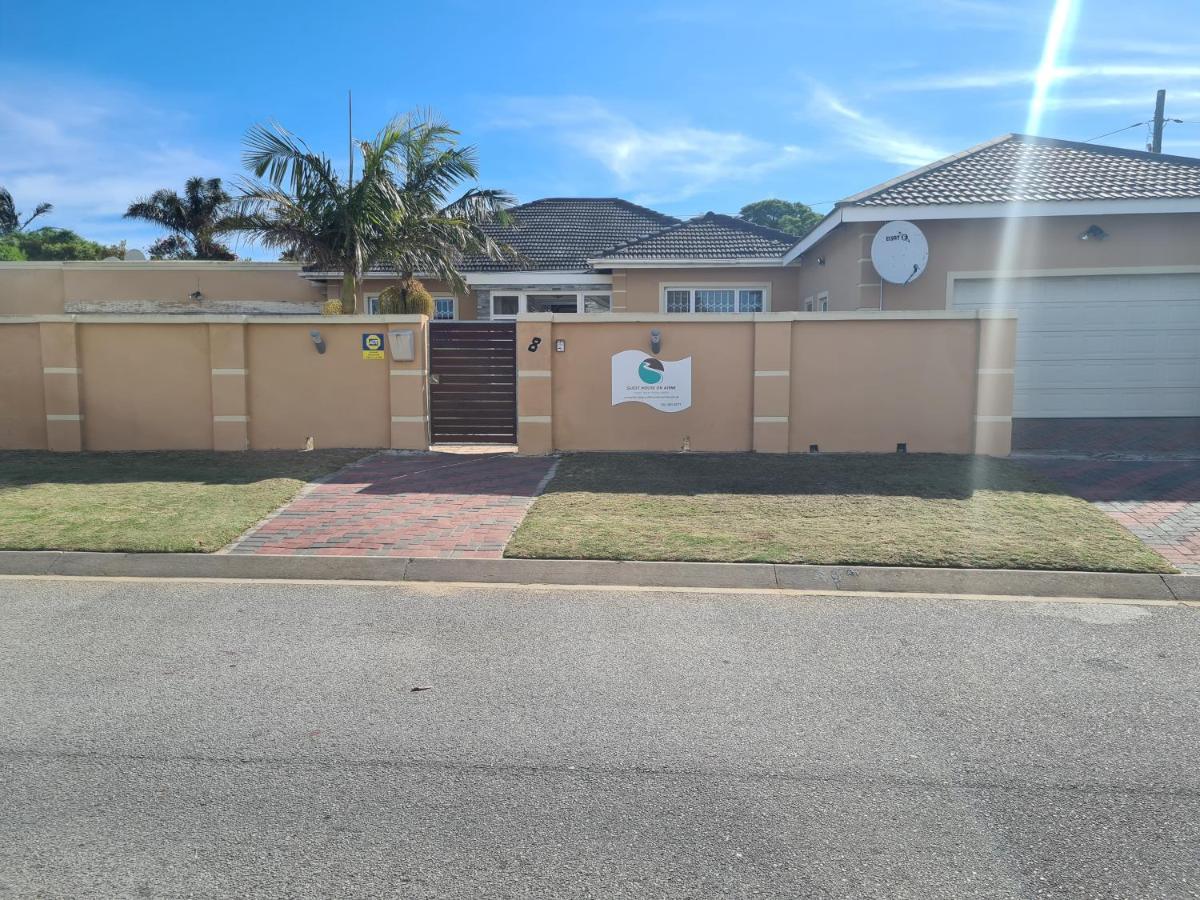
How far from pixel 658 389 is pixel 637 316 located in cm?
100

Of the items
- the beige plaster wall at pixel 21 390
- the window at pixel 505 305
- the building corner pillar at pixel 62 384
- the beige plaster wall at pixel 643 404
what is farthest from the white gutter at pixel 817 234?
the beige plaster wall at pixel 21 390

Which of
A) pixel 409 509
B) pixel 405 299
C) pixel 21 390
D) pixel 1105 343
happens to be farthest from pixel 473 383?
pixel 1105 343

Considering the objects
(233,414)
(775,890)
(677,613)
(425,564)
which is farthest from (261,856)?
(233,414)

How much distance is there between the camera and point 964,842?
3420mm

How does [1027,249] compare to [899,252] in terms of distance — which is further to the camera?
[1027,249]

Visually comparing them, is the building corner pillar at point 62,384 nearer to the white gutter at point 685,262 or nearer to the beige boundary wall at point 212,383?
the beige boundary wall at point 212,383

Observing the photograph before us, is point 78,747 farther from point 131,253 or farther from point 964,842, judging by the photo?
point 131,253

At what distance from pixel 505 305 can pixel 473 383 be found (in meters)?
9.06

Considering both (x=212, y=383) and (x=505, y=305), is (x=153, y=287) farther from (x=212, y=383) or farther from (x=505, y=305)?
(x=212, y=383)

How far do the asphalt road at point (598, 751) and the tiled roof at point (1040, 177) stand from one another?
972cm

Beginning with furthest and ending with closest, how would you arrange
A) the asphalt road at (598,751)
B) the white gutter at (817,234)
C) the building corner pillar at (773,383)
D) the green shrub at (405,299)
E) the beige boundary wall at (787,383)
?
the green shrub at (405,299), the white gutter at (817,234), the building corner pillar at (773,383), the beige boundary wall at (787,383), the asphalt road at (598,751)

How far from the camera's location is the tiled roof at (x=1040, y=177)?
14.4 meters

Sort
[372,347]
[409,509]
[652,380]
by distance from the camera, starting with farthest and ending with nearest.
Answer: [372,347], [652,380], [409,509]

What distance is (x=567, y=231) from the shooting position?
2378 centimetres
